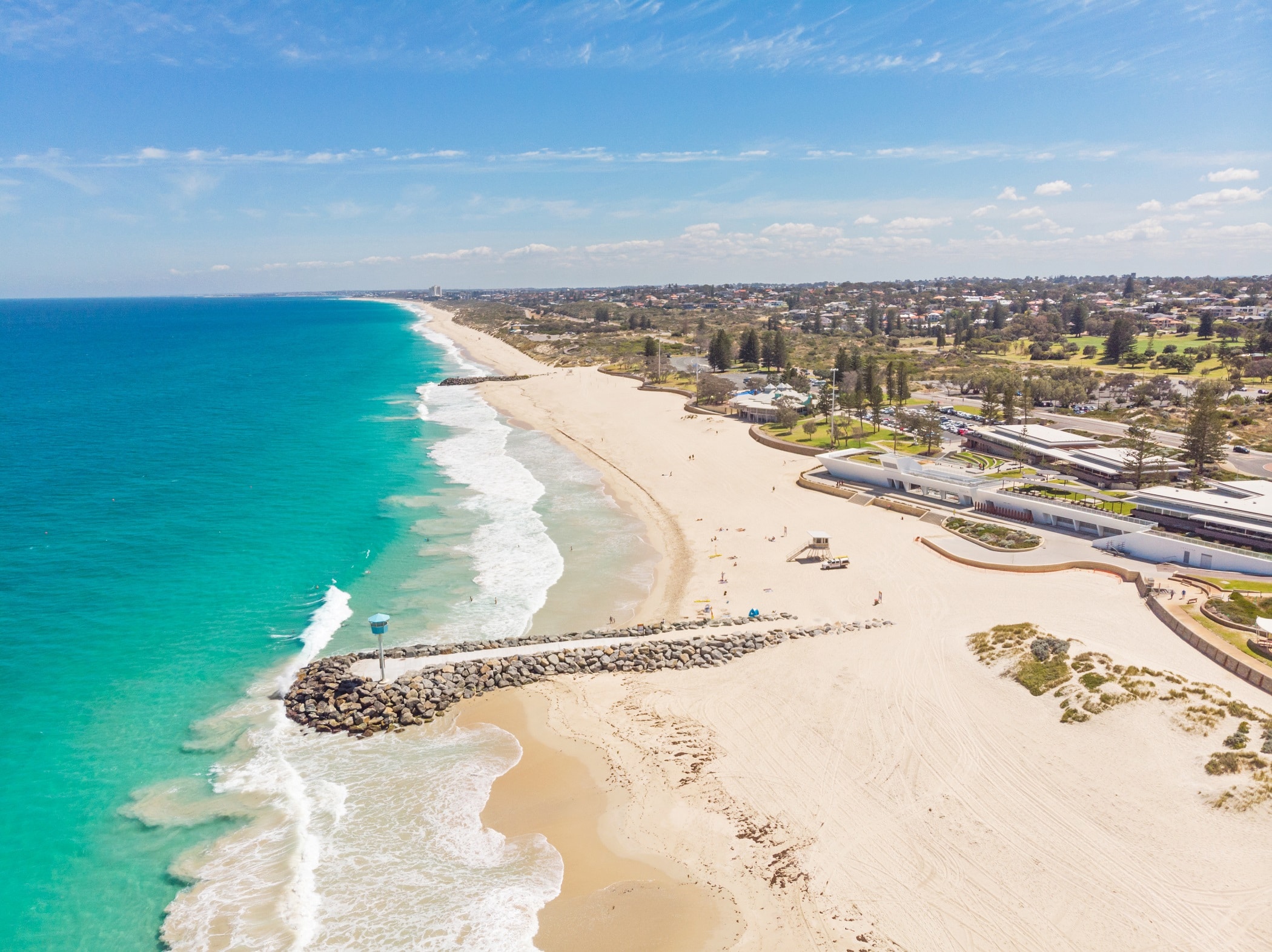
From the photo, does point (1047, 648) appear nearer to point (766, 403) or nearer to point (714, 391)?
point (766, 403)

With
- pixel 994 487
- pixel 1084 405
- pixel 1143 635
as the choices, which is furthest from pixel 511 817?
pixel 1084 405

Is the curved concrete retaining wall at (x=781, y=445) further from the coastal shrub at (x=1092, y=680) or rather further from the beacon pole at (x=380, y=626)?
the beacon pole at (x=380, y=626)

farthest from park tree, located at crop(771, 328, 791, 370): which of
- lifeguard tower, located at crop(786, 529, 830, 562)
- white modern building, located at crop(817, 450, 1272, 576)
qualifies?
lifeguard tower, located at crop(786, 529, 830, 562)

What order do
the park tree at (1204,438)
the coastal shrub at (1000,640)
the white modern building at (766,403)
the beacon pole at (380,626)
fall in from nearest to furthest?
the coastal shrub at (1000,640) < the beacon pole at (380,626) < the park tree at (1204,438) < the white modern building at (766,403)

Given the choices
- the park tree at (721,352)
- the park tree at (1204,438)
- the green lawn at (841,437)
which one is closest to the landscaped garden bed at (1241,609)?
the park tree at (1204,438)

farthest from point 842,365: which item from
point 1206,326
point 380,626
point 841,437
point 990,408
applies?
point 1206,326

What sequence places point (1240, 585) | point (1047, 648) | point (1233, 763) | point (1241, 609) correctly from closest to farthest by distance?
point (1233, 763) → point (1047, 648) → point (1241, 609) → point (1240, 585)

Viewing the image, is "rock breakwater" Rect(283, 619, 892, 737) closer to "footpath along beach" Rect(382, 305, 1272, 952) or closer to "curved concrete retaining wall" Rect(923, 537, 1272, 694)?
"footpath along beach" Rect(382, 305, 1272, 952)
